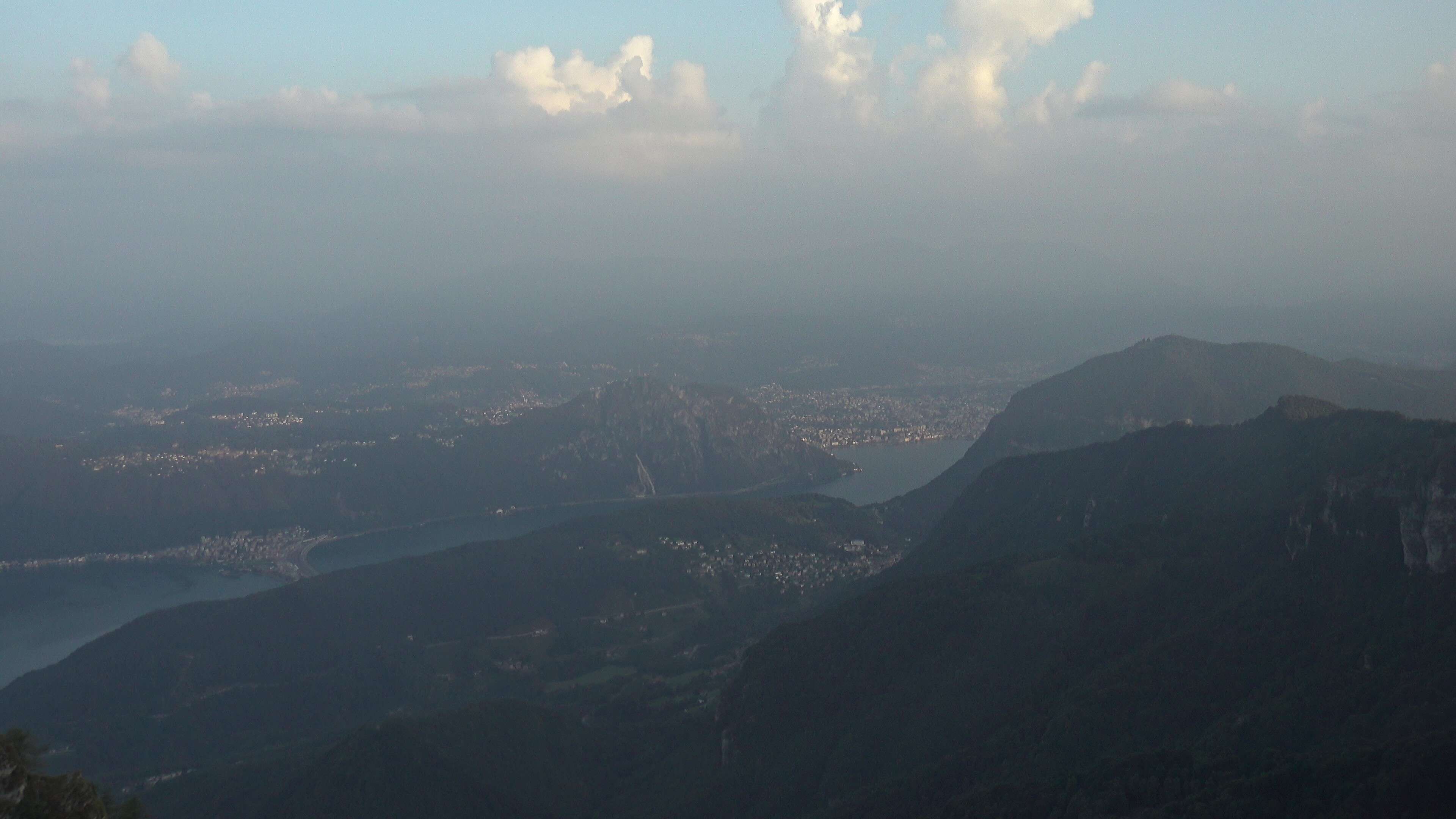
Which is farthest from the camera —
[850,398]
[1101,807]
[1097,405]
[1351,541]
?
[850,398]

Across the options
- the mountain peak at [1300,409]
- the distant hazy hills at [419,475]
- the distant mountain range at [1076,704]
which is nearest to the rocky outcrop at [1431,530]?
the distant mountain range at [1076,704]

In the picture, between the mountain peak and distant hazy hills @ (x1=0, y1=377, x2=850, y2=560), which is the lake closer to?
distant hazy hills @ (x1=0, y1=377, x2=850, y2=560)

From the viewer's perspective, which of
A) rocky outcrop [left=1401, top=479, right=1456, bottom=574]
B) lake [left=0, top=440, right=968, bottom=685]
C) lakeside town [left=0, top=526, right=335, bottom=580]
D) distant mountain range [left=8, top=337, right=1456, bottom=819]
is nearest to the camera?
distant mountain range [left=8, top=337, right=1456, bottom=819]

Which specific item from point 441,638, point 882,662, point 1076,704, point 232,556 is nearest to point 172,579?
point 232,556

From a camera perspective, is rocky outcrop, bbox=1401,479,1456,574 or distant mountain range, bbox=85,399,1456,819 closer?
distant mountain range, bbox=85,399,1456,819

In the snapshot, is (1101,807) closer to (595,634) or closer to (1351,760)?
(1351,760)

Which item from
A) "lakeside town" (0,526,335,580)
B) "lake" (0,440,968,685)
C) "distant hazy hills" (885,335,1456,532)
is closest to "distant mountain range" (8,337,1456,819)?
"lake" (0,440,968,685)

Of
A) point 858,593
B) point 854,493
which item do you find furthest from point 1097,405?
point 858,593
